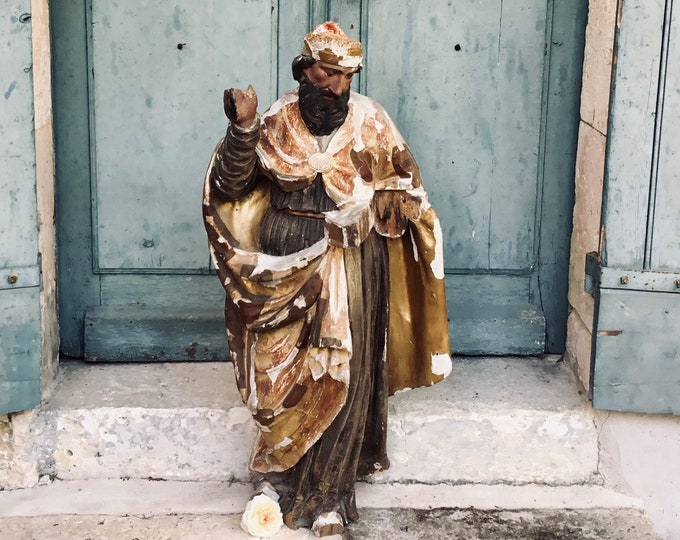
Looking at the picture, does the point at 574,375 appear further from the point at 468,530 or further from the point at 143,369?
the point at 143,369

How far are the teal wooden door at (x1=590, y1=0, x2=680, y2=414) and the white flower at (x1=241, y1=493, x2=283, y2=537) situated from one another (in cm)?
121

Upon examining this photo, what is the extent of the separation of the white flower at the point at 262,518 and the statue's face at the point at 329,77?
1329 millimetres

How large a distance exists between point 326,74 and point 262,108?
0.92m

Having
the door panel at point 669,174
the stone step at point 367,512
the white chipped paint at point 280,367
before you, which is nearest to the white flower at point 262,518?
the stone step at point 367,512

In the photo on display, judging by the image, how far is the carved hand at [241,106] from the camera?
3.45 metres

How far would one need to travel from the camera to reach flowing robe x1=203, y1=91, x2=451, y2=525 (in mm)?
3707

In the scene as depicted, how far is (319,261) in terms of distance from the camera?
373 cm

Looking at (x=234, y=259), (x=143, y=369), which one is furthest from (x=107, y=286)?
(x=234, y=259)

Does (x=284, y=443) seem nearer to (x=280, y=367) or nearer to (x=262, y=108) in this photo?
(x=280, y=367)

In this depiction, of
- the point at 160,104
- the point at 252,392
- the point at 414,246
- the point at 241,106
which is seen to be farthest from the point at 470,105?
the point at 252,392

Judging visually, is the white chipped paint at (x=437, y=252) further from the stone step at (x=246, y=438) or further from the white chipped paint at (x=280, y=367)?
the stone step at (x=246, y=438)

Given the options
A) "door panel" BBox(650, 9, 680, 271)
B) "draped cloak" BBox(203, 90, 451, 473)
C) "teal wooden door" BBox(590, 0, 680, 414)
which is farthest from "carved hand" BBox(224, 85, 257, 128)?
"door panel" BBox(650, 9, 680, 271)

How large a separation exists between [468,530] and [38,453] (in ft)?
4.98

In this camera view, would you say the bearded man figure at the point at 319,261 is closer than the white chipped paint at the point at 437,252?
Yes
